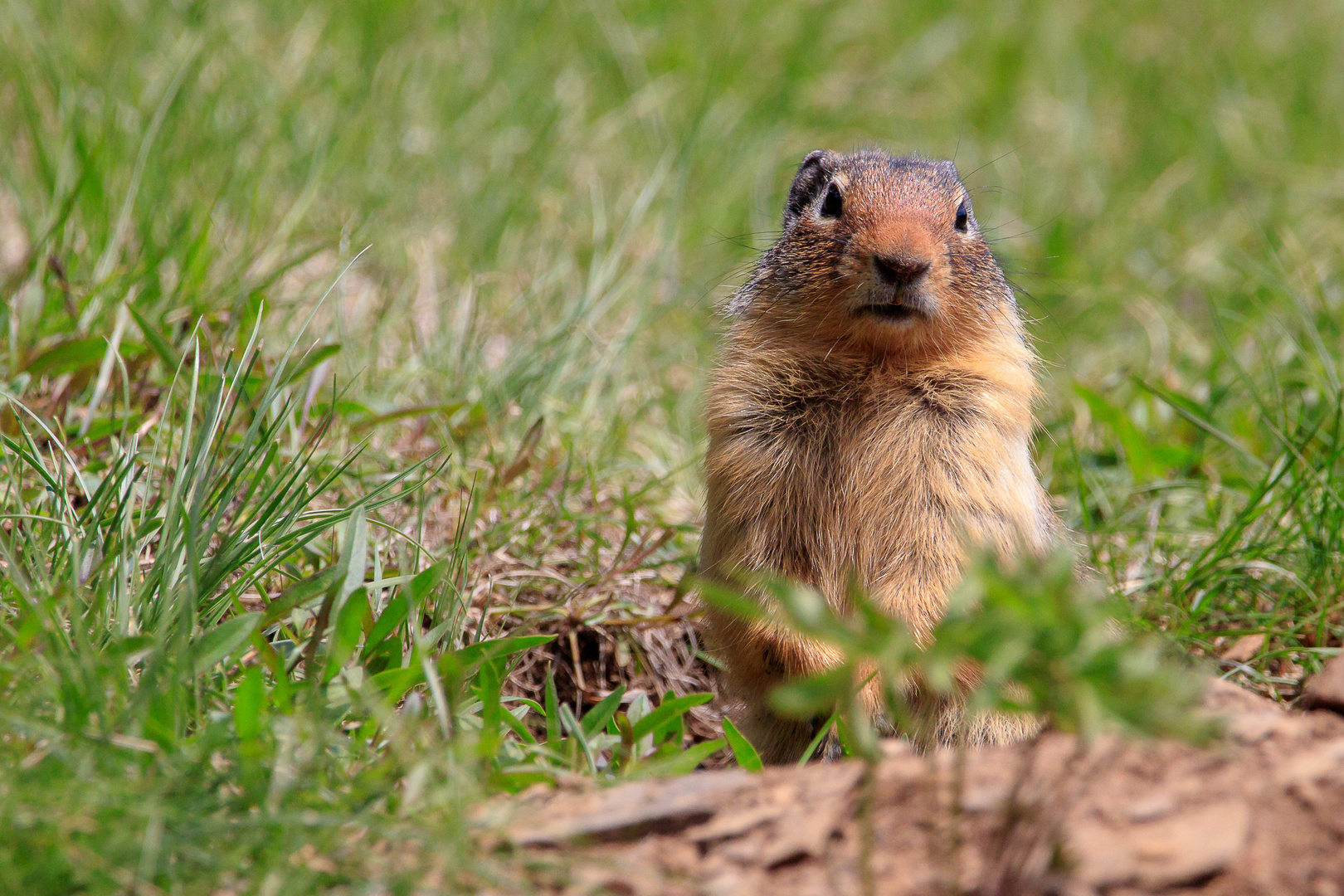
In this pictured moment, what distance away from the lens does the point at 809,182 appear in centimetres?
432

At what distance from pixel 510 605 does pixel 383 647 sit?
964 millimetres

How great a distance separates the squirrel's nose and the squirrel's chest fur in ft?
1.02

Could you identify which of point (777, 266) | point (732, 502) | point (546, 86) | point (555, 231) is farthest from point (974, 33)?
point (732, 502)

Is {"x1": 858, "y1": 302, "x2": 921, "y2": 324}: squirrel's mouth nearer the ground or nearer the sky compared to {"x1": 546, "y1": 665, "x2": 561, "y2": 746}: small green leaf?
nearer the sky

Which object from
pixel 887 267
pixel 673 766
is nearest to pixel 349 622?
pixel 673 766

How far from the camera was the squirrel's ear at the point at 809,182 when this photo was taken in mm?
4234

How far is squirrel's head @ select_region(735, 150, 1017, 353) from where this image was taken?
3469mm

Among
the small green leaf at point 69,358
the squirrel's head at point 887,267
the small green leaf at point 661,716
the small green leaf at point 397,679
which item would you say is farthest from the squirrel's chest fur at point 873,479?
the small green leaf at point 69,358

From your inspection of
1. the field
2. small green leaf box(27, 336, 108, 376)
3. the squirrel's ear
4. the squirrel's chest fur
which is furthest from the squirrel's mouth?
small green leaf box(27, 336, 108, 376)

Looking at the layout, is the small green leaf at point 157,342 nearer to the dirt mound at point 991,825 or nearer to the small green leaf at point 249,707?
the small green leaf at point 249,707

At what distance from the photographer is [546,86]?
769 centimetres

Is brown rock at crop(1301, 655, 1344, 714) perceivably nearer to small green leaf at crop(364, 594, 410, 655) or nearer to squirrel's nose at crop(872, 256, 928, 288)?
squirrel's nose at crop(872, 256, 928, 288)

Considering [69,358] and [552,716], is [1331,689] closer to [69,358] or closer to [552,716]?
[552,716]

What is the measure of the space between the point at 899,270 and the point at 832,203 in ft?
1.77
